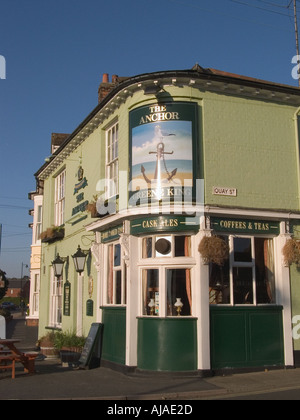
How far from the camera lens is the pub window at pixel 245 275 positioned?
11727mm

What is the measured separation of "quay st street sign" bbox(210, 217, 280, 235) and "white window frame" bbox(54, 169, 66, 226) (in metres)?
8.85

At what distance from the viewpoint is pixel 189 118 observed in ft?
39.2

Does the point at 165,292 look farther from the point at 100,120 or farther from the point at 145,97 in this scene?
the point at 100,120

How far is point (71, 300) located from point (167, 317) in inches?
247

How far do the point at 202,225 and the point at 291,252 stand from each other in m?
2.38

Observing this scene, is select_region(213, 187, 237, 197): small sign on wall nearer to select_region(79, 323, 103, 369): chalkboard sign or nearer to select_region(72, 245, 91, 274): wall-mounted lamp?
select_region(79, 323, 103, 369): chalkboard sign

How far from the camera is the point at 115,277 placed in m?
13.4

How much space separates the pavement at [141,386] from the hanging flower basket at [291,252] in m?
2.62

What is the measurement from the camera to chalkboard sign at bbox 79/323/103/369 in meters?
12.8

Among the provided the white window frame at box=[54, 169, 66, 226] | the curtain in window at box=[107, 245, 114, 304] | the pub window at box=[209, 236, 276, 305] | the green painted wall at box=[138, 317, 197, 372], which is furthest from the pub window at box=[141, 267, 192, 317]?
the white window frame at box=[54, 169, 66, 226]

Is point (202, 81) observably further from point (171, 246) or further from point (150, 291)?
point (150, 291)

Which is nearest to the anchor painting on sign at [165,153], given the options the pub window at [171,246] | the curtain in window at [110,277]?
the pub window at [171,246]
